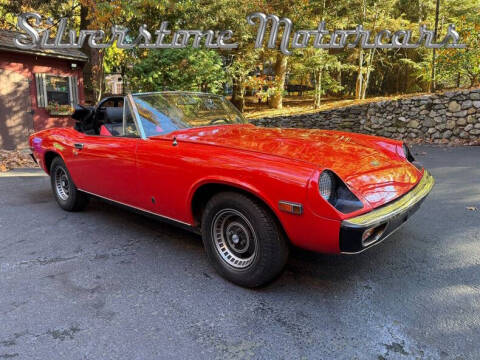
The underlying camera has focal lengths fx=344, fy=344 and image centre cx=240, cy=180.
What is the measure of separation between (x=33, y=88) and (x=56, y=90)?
78cm

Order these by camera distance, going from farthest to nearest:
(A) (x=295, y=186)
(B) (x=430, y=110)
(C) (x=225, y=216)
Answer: (B) (x=430, y=110)
(C) (x=225, y=216)
(A) (x=295, y=186)

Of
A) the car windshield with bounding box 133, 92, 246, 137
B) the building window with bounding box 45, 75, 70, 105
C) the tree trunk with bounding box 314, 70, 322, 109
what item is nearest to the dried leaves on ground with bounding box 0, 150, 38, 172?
the building window with bounding box 45, 75, 70, 105

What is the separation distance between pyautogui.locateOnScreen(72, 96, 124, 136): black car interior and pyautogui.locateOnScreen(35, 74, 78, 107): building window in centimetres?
773

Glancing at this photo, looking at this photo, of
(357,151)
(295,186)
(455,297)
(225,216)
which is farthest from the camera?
(357,151)

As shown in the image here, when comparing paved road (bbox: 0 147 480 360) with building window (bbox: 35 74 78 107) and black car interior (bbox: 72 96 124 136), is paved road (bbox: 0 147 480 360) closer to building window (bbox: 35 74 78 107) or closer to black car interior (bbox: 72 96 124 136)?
black car interior (bbox: 72 96 124 136)

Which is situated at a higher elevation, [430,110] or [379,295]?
[430,110]

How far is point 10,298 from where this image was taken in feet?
8.29

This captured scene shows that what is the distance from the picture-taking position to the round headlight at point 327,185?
2201mm

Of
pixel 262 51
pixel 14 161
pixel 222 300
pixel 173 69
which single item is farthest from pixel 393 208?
pixel 262 51

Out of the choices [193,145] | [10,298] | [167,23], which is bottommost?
[10,298]

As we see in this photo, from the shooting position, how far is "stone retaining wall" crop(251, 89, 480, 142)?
30.3 feet

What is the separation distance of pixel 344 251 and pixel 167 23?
505 inches

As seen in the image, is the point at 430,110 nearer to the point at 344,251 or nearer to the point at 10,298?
the point at 344,251

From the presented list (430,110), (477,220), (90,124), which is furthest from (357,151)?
(430,110)
